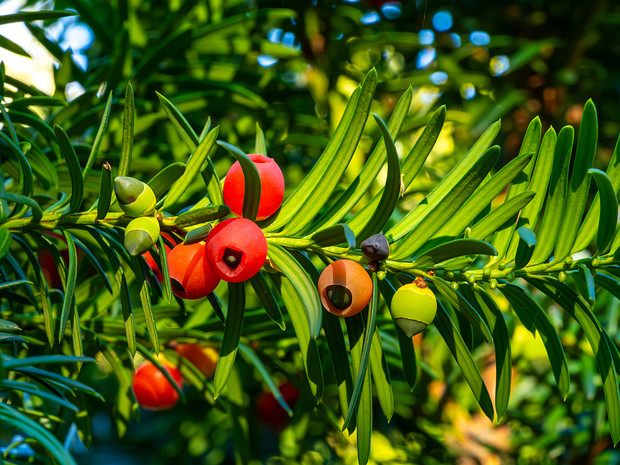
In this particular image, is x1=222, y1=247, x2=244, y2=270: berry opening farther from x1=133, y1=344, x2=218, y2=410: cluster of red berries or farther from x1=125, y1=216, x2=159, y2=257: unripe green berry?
x1=133, y1=344, x2=218, y2=410: cluster of red berries

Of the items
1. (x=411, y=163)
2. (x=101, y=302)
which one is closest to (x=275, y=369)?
(x=101, y=302)

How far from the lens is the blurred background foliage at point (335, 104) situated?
67 cm

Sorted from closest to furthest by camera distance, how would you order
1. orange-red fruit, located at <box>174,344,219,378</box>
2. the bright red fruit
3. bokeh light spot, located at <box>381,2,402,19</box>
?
orange-red fruit, located at <box>174,344,219,378</box> → the bright red fruit → bokeh light spot, located at <box>381,2,402,19</box>

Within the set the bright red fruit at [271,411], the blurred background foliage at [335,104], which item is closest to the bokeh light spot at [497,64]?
the blurred background foliage at [335,104]

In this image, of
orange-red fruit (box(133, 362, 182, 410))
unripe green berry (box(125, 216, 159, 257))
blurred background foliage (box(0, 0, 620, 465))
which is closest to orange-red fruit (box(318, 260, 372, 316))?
unripe green berry (box(125, 216, 159, 257))

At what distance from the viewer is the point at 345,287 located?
1.11 ft

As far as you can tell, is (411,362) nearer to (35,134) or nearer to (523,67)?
(35,134)

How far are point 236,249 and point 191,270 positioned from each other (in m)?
0.04

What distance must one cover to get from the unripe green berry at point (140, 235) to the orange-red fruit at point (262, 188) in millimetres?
55

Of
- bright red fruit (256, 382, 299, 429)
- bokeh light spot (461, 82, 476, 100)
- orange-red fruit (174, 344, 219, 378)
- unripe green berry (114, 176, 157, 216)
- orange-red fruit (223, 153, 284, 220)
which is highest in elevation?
bokeh light spot (461, 82, 476, 100)

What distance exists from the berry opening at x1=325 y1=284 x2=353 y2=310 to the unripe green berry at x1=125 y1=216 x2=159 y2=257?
4.3 inches

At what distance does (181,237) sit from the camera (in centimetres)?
38

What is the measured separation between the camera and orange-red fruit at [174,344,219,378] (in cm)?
60

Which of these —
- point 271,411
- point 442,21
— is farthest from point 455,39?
point 271,411
